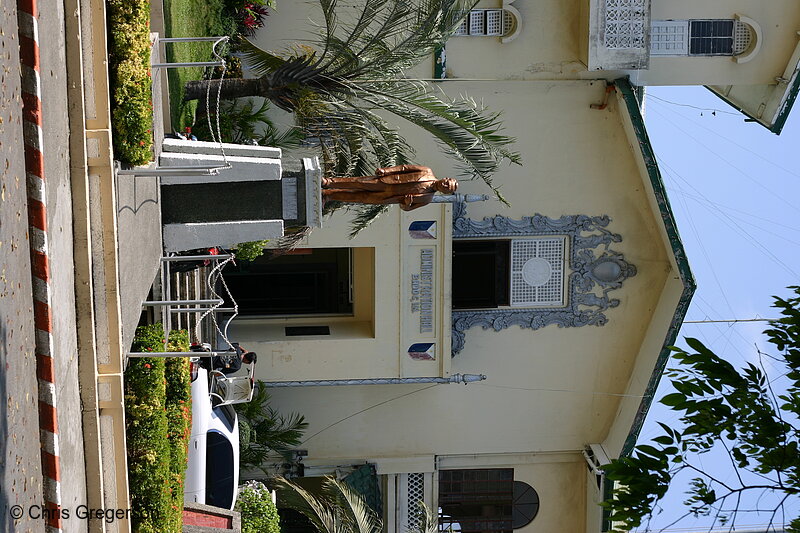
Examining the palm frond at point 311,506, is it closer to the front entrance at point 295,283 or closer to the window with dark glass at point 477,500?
the window with dark glass at point 477,500

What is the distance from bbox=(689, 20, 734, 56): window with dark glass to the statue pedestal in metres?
9.29

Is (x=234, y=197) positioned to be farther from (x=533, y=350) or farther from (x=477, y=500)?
(x=477, y=500)

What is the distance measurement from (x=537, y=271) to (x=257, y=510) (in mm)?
6778

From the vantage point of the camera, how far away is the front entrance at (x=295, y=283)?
66.4ft

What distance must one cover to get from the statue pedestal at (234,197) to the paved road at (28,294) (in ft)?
8.14

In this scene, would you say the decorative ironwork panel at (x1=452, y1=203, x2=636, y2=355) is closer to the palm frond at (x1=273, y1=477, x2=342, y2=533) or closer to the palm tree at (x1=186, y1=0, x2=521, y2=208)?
the palm frond at (x1=273, y1=477, x2=342, y2=533)

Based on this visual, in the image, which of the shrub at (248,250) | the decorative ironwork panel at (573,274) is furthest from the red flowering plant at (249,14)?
the decorative ironwork panel at (573,274)

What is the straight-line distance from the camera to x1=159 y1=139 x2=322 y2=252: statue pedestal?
10930mm

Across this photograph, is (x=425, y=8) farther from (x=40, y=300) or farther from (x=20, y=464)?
(x=20, y=464)

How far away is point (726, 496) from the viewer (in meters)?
7.39

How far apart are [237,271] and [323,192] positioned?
8.43m

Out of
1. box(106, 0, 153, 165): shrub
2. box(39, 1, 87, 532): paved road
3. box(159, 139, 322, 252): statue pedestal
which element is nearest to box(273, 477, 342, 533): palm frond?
box(159, 139, 322, 252): statue pedestal

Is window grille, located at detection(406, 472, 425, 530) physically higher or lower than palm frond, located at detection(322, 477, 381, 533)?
lower

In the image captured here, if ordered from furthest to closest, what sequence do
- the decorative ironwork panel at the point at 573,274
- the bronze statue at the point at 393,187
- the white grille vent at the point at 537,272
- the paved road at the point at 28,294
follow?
the white grille vent at the point at 537,272 → the decorative ironwork panel at the point at 573,274 → the bronze statue at the point at 393,187 → the paved road at the point at 28,294
